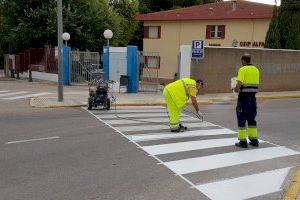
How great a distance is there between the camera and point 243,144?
33.9ft

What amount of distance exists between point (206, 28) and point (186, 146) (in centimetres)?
3175

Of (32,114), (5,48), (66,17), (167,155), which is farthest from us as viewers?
(5,48)

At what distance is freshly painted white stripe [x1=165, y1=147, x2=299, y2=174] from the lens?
8516mm

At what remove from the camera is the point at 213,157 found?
938cm

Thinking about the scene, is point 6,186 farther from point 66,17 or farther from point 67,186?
point 66,17

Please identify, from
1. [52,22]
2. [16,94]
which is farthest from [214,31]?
[16,94]

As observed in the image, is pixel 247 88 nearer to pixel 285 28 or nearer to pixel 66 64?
pixel 66 64

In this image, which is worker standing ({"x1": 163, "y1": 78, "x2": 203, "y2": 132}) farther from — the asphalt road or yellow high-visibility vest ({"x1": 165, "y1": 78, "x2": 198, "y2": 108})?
the asphalt road

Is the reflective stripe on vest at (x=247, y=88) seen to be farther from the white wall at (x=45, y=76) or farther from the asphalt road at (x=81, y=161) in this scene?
the white wall at (x=45, y=76)

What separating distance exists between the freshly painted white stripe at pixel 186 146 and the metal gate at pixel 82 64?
17719 millimetres

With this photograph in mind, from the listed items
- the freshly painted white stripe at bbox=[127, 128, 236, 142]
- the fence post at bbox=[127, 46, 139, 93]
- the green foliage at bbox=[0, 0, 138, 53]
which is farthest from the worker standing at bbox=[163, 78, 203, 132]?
the green foliage at bbox=[0, 0, 138, 53]

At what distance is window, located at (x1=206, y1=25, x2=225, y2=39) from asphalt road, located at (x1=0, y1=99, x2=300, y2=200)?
Answer: 25.8 m

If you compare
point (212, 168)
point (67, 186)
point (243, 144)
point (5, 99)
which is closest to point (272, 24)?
point (5, 99)

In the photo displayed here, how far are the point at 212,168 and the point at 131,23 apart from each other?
4411 cm
